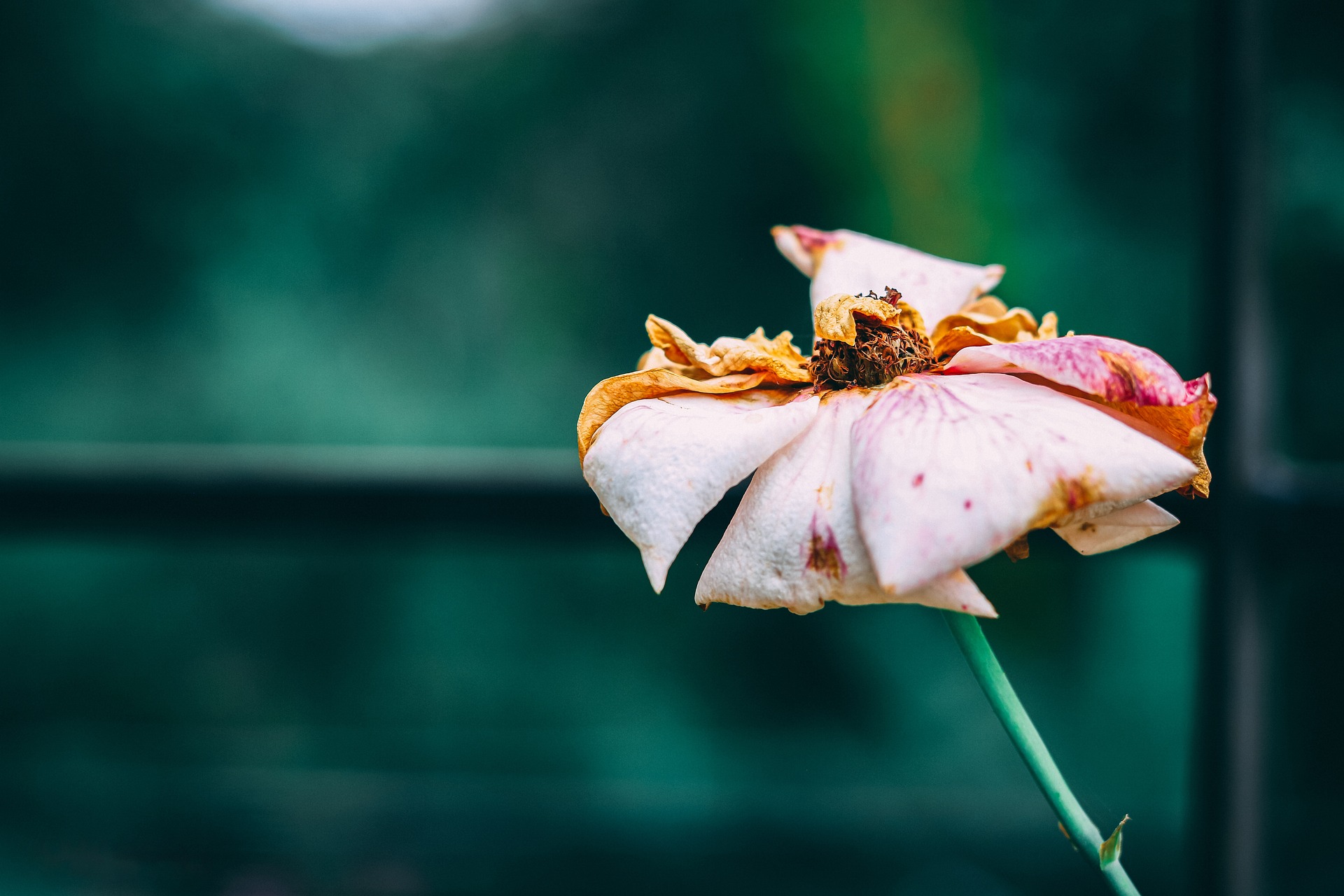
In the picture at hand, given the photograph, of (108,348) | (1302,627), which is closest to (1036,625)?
(1302,627)

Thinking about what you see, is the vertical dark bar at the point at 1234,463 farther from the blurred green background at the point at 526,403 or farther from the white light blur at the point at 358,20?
the white light blur at the point at 358,20

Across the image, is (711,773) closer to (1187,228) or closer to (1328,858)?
(1328,858)

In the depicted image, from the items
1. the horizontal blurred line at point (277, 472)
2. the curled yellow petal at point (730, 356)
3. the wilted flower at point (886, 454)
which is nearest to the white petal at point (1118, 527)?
the wilted flower at point (886, 454)

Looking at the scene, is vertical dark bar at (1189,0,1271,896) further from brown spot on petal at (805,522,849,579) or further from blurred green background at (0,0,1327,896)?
brown spot on petal at (805,522,849,579)

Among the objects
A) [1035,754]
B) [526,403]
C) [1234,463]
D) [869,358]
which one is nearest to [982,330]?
[869,358]

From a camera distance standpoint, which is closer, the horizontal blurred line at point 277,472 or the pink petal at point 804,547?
the pink petal at point 804,547

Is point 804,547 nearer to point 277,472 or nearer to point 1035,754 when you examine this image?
point 1035,754

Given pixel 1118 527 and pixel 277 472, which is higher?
pixel 1118 527
